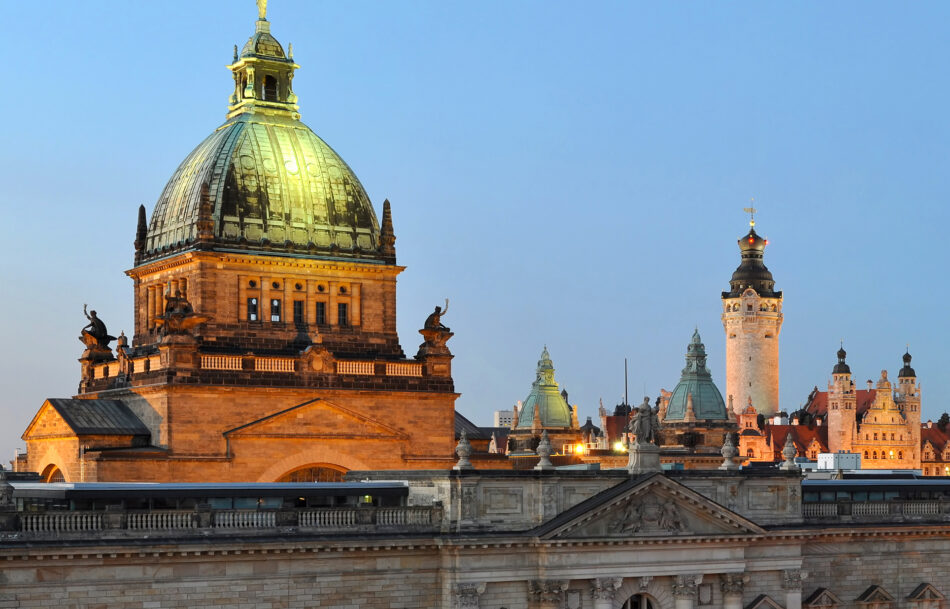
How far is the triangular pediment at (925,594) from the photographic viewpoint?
275ft

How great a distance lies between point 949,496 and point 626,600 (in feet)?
68.7

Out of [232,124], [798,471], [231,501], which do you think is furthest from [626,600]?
[232,124]

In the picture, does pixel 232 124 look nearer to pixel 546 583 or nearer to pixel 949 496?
pixel 546 583

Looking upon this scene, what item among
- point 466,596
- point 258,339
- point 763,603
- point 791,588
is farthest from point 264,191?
point 791,588

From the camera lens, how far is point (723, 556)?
76.7 metres

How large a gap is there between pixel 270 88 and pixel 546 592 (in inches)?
1489

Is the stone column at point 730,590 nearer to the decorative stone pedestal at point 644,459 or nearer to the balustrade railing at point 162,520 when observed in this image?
the decorative stone pedestal at point 644,459

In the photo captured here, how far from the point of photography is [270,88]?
323ft

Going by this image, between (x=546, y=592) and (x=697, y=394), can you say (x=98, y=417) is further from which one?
(x=697, y=394)

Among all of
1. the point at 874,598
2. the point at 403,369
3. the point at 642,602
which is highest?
the point at 403,369

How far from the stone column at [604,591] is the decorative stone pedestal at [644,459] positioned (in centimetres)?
484

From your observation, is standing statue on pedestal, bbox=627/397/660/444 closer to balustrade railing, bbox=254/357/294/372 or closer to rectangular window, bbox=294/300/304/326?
balustrade railing, bbox=254/357/294/372

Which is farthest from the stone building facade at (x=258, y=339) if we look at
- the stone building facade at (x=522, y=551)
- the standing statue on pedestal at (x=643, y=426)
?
the standing statue on pedestal at (x=643, y=426)

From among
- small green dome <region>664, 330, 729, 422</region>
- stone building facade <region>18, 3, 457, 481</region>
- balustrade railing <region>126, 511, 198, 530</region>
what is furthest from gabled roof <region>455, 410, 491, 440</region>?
small green dome <region>664, 330, 729, 422</region>
